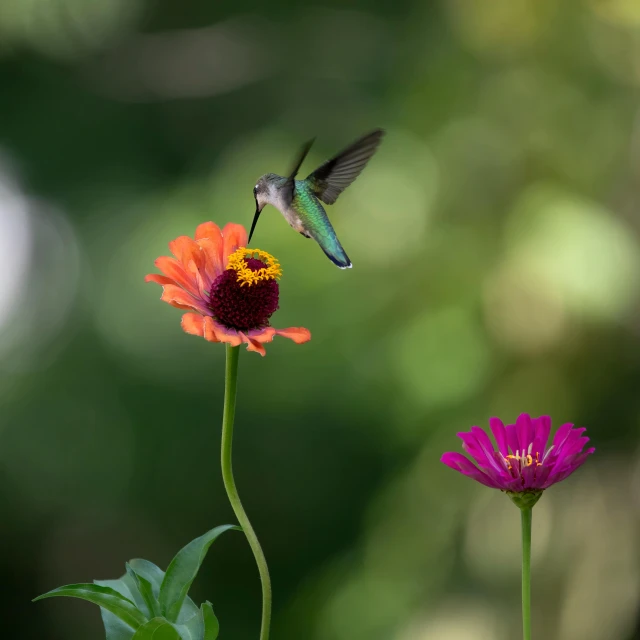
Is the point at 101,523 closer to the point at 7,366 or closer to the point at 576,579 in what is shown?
the point at 7,366

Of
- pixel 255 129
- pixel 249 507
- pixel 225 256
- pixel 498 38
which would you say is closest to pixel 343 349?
pixel 249 507

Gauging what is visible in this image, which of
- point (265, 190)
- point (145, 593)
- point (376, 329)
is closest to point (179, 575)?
point (145, 593)

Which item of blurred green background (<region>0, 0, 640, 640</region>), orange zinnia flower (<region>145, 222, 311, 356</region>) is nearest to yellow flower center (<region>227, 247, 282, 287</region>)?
orange zinnia flower (<region>145, 222, 311, 356</region>)

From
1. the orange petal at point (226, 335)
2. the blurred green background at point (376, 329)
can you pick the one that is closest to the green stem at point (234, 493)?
the orange petal at point (226, 335)

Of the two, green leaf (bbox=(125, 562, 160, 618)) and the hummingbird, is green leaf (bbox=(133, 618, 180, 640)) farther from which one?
the hummingbird

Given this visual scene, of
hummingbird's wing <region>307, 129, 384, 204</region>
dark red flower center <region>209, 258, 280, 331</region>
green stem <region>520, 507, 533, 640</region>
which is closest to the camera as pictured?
green stem <region>520, 507, 533, 640</region>

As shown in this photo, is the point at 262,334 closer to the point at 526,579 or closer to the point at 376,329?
the point at 526,579

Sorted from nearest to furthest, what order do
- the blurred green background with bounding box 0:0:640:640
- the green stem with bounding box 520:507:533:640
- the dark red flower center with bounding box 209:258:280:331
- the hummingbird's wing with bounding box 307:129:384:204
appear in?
the green stem with bounding box 520:507:533:640
the dark red flower center with bounding box 209:258:280:331
the hummingbird's wing with bounding box 307:129:384:204
the blurred green background with bounding box 0:0:640:640

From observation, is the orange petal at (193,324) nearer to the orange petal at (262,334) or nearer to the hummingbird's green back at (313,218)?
the orange petal at (262,334)
